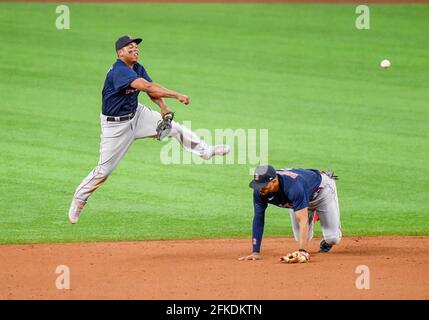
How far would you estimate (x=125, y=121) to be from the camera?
40.4ft

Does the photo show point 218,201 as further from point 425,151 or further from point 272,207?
point 425,151

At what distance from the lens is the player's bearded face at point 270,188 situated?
11070 millimetres

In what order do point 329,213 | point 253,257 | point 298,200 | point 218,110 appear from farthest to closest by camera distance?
point 218,110, point 329,213, point 253,257, point 298,200

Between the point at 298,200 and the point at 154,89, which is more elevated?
the point at 154,89

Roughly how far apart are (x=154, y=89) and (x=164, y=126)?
848 mm

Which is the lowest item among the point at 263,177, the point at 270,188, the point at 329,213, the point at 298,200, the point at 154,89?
the point at 329,213

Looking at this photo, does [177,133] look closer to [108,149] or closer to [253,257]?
[108,149]

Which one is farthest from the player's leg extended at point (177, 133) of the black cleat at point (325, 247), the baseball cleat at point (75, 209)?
the black cleat at point (325, 247)

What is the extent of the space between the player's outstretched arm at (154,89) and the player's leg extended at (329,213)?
2067 millimetres

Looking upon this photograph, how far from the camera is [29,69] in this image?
2225 cm

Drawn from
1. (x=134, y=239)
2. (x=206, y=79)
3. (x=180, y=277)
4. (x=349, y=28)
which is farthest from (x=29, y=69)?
(x=180, y=277)

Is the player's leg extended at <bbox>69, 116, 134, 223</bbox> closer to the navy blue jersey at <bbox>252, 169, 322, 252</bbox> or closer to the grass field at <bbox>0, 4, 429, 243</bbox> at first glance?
the grass field at <bbox>0, 4, 429, 243</bbox>

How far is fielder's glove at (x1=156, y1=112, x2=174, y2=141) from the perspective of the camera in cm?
1210

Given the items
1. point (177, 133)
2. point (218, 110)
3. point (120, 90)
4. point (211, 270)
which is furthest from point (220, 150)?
point (218, 110)
